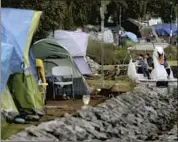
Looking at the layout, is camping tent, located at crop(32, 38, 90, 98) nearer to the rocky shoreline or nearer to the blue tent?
the rocky shoreline

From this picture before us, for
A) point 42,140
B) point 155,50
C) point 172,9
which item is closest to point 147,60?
point 155,50

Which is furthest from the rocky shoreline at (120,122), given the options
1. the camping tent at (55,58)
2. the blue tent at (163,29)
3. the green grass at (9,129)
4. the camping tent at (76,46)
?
the camping tent at (76,46)

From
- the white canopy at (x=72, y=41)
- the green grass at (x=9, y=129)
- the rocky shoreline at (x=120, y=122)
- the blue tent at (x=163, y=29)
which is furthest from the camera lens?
the white canopy at (x=72, y=41)

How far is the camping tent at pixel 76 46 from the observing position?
398 inches

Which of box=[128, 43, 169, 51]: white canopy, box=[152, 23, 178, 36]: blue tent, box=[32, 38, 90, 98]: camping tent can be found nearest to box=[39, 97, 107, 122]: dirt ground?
box=[32, 38, 90, 98]: camping tent

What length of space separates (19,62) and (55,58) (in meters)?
2.25

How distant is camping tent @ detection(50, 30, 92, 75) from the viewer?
1012cm

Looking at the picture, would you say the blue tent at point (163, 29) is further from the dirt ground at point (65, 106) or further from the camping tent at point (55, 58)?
the camping tent at point (55, 58)

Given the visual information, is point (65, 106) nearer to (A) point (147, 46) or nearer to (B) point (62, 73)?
(B) point (62, 73)

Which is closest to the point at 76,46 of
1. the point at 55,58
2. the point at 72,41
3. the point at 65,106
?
the point at 72,41

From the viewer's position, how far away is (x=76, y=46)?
1032cm

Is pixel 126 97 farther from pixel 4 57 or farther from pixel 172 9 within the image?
pixel 4 57

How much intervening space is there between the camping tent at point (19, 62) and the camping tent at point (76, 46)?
3328mm

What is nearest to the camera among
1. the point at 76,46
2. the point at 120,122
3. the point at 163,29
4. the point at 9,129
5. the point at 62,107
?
the point at 9,129
